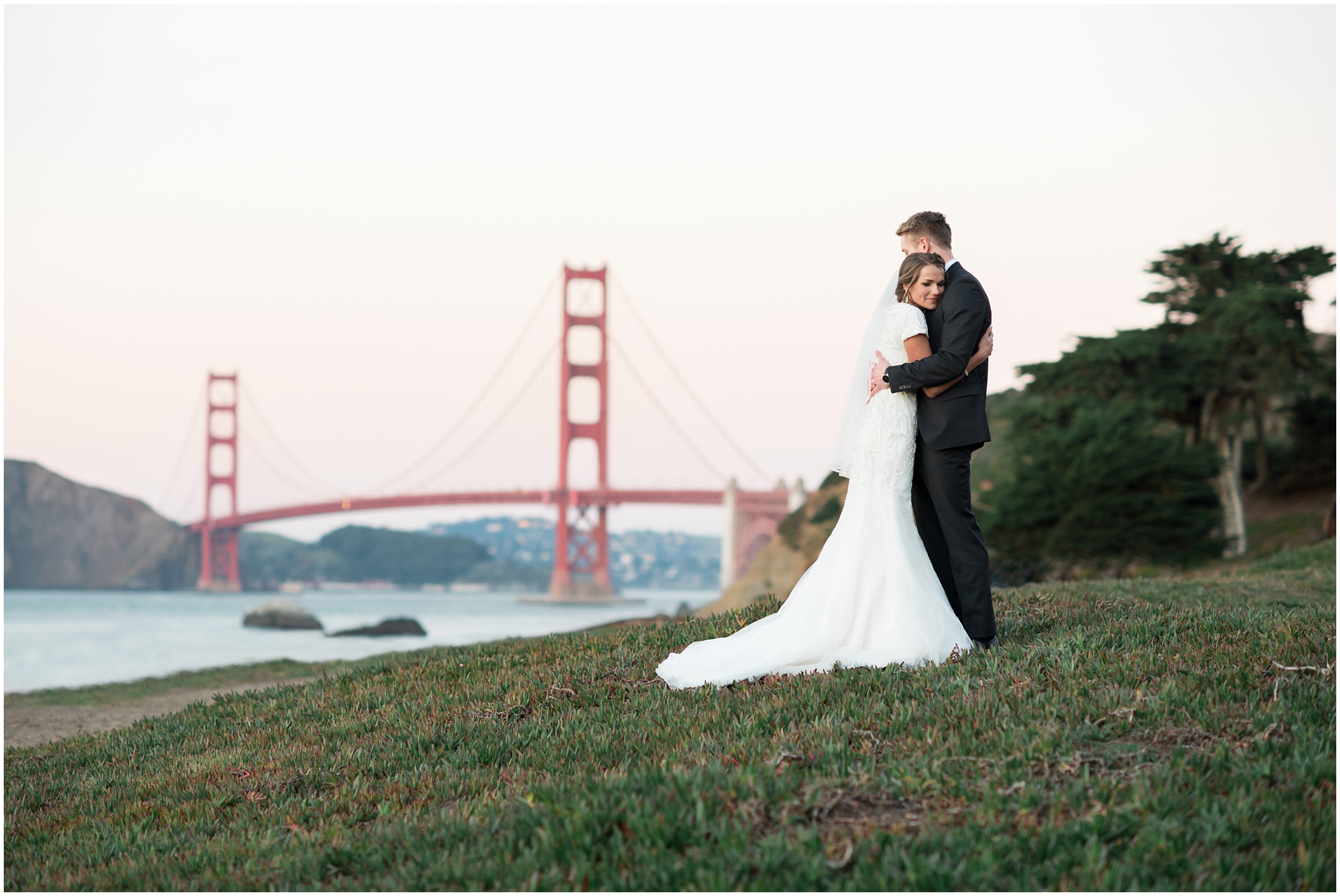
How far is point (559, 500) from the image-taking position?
4575cm

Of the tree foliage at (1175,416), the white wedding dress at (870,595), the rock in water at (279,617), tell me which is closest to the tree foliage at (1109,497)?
the tree foliage at (1175,416)

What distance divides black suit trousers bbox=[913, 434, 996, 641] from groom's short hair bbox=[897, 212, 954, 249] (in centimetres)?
110

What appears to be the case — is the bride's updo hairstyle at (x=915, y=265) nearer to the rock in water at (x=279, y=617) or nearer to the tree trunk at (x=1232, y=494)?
Result: the tree trunk at (x=1232, y=494)

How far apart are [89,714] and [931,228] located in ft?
34.7

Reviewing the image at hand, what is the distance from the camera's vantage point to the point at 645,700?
Result: 5.17 meters

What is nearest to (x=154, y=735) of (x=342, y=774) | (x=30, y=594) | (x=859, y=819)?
(x=342, y=774)

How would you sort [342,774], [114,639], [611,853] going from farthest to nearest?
[114,639] < [342,774] < [611,853]

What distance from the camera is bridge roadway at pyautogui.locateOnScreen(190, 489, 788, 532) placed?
1613 inches

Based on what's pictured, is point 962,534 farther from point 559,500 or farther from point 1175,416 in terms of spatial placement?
point 559,500

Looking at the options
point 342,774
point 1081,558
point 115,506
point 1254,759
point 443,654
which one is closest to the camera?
point 1254,759

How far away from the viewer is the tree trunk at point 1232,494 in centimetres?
2509

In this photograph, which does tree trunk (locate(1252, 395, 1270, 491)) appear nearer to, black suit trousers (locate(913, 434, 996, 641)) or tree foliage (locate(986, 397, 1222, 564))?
tree foliage (locate(986, 397, 1222, 564))

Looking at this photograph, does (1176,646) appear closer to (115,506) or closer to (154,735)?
(154,735)

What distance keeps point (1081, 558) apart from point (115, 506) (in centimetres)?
7939
